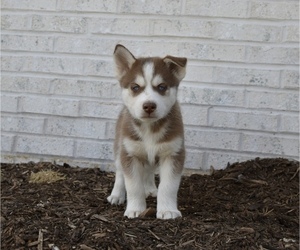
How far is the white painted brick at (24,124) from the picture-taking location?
22.3 feet

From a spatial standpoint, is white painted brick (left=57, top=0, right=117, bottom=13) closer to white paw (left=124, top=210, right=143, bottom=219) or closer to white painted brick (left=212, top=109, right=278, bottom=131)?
white painted brick (left=212, top=109, right=278, bottom=131)

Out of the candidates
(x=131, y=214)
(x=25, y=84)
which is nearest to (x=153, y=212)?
(x=131, y=214)

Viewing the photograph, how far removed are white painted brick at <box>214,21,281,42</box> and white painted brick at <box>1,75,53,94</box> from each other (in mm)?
2269

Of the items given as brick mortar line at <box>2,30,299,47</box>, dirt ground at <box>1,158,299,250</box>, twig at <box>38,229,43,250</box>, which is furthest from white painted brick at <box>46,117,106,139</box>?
twig at <box>38,229,43,250</box>

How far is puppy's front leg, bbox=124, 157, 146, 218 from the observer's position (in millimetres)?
4516

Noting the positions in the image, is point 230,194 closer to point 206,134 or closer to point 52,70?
point 206,134

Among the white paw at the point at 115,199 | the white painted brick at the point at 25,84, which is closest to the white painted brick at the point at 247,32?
the white painted brick at the point at 25,84

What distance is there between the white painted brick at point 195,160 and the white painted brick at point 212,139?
9 cm

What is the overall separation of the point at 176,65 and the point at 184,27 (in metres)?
1.79

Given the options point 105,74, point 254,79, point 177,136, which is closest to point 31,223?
point 177,136

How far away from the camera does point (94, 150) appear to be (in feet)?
21.9

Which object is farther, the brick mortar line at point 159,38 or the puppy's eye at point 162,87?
the brick mortar line at point 159,38

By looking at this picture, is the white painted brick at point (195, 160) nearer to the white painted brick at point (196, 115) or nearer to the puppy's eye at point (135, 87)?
the white painted brick at point (196, 115)

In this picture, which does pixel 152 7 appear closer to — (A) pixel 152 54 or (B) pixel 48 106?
(A) pixel 152 54
